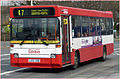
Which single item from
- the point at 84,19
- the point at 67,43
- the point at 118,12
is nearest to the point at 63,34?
the point at 67,43

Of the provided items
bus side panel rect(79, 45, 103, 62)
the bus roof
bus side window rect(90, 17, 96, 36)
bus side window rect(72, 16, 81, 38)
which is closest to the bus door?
the bus roof

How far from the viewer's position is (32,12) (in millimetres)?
15242

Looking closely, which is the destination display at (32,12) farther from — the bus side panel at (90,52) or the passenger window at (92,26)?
the passenger window at (92,26)

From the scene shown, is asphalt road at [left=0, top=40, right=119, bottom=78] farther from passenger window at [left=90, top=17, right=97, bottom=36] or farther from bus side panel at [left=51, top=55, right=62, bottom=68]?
passenger window at [left=90, top=17, right=97, bottom=36]

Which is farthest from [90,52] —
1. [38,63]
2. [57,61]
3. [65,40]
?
[38,63]

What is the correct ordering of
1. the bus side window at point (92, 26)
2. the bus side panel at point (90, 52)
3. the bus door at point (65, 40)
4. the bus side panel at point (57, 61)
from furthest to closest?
the bus side window at point (92, 26) → the bus side panel at point (90, 52) → the bus door at point (65, 40) → the bus side panel at point (57, 61)

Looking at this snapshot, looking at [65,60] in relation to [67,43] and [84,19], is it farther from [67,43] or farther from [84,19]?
[84,19]

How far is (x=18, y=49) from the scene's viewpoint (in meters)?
15.4

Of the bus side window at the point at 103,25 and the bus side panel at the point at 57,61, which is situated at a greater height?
the bus side window at the point at 103,25

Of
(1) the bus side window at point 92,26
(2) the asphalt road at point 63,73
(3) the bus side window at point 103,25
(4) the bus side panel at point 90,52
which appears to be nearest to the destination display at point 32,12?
(2) the asphalt road at point 63,73

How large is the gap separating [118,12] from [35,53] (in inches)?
1913

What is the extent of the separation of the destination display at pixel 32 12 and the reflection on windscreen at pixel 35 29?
0.21m

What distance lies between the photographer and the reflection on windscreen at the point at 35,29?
14.9 m

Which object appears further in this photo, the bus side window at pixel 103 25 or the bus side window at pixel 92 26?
the bus side window at pixel 103 25
